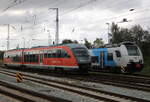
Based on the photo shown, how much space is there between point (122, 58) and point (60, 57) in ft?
20.5

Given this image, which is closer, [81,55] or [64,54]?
[81,55]

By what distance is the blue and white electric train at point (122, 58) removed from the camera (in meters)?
28.0

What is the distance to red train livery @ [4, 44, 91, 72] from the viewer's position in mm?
25438

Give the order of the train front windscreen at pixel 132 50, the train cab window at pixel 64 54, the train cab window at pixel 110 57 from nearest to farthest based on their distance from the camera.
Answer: the train cab window at pixel 64 54 < the train front windscreen at pixel 132 50 < the train cab window at pixel 110 57

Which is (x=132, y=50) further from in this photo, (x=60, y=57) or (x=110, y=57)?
(x=60, y=57)

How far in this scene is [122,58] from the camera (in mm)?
28312

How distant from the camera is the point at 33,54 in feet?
113

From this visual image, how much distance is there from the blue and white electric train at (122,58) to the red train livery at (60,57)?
157 inches

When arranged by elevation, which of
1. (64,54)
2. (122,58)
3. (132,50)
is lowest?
(122,58)

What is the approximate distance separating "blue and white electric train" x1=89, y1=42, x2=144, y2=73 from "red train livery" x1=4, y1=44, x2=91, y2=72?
3.98 meters

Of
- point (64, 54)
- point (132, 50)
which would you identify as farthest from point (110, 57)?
point (64, 54)

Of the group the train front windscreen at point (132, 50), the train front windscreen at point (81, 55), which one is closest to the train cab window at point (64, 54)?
the train front windscreen at point (81, 55)

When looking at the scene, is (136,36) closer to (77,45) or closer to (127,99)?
(77,45)

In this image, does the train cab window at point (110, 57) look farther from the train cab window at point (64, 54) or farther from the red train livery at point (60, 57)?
the train cab window at point (64, 54)
